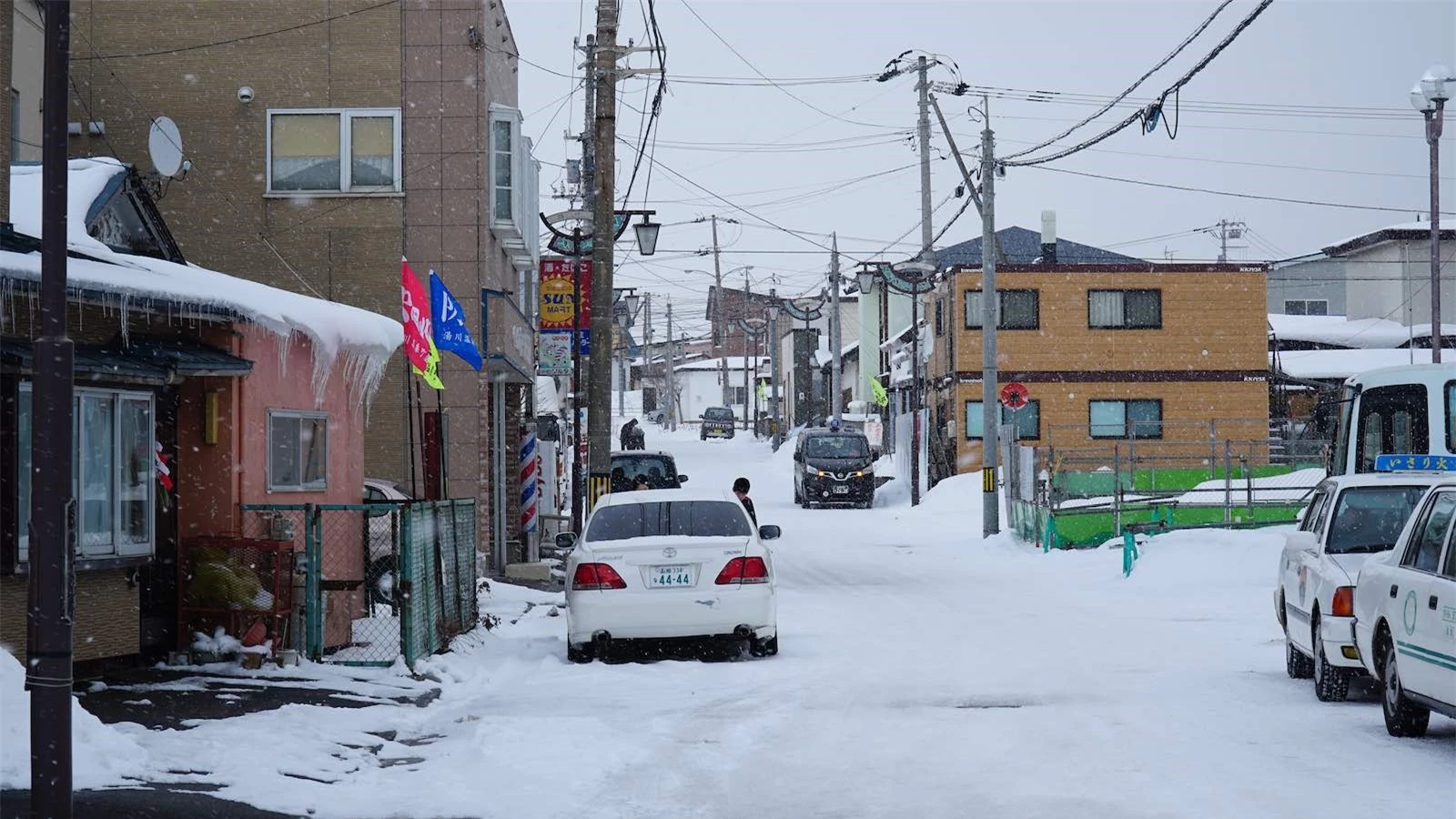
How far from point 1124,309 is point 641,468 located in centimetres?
2266

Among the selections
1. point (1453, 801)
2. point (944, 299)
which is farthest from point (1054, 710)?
point (944, 299)

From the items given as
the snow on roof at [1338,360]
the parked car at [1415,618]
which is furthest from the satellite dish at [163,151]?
the snow on roof at [1338,360]

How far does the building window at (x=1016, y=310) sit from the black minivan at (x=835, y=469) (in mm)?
5734

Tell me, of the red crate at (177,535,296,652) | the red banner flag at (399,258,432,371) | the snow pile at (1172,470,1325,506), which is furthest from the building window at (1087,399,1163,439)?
the red crate at (177,535,296,652)

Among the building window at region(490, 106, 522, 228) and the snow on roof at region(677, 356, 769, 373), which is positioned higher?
the snow on roof at region(677, 356, 769, 373)

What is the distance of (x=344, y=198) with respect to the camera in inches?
964

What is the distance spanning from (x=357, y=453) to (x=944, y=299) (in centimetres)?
3626

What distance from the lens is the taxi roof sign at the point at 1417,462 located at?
19.1 m

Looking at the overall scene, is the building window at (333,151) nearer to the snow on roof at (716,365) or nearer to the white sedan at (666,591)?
the white sedan at (666,591)

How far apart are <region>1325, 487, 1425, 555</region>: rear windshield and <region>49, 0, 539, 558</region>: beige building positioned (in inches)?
584

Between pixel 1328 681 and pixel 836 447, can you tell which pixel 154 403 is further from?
pixel 836 447

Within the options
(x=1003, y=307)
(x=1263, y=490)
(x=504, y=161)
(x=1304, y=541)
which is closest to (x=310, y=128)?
(x=504, y=161)

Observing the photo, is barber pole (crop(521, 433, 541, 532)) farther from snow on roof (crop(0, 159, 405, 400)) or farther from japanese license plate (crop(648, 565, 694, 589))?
japanese license plate (crop(648, 565, 694, 589))

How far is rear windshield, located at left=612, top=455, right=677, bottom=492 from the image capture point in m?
29.7
